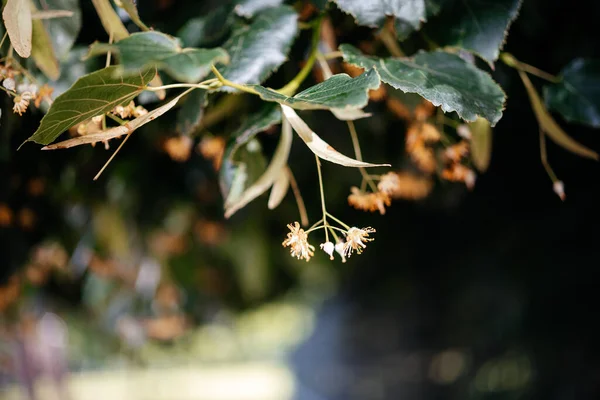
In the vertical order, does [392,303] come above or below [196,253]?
below

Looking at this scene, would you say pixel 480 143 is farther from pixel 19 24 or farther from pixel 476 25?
pixel 19 24

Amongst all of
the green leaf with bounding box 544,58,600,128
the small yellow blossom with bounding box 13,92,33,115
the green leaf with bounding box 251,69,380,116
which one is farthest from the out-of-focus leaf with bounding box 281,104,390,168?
the green leaf with bounding box 544,58,600,128

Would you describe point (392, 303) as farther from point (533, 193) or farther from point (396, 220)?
point (533, 193)

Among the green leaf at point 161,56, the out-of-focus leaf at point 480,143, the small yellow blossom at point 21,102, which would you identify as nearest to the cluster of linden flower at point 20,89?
the small yellow blossom at point 21,102

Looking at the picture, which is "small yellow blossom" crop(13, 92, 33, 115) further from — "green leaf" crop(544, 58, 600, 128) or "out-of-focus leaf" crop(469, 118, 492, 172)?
"green leaf" crop(544, 58, 600, 128)

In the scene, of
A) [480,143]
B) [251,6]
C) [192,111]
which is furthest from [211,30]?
[480,143]

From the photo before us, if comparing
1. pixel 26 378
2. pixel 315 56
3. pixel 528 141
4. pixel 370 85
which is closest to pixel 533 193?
pixel 528 141
